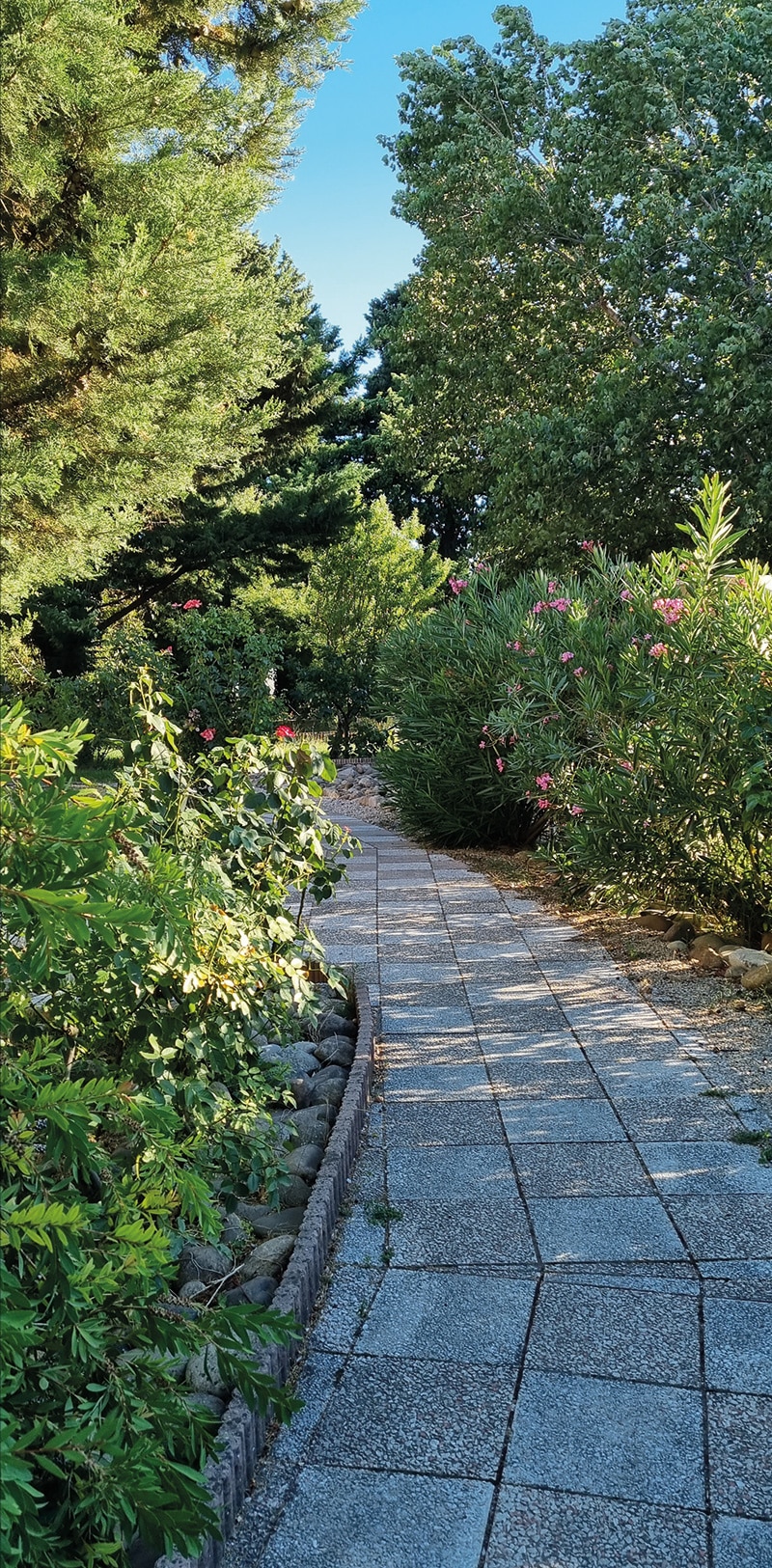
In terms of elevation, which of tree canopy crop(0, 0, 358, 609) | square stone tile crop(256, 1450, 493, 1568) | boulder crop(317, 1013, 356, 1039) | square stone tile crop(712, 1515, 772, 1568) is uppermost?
tree canopy crop(0, 0, 358, 609)

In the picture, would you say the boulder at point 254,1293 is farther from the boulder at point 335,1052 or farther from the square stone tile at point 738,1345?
the boulder at point 335,1052

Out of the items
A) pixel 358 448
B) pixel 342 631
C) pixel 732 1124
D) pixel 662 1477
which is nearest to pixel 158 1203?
pixel 662 1477

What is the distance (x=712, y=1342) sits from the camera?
7.34ft

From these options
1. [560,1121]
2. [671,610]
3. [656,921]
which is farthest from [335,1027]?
[671,610]

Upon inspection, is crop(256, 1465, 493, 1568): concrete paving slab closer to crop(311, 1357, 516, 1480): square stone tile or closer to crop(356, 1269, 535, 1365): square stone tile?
crop(311, 1357, 516, 1480): square stone tile

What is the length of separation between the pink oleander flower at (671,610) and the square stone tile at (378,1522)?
13.6 feet

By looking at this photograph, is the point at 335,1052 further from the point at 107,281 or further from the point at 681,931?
the point at 107,281

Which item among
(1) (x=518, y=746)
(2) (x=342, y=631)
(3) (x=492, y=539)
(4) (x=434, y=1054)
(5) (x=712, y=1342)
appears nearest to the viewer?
(5) (x=712, y=1342)

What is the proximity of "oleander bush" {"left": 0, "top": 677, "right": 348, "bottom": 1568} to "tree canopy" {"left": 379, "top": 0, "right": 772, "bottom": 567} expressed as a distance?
480 inches

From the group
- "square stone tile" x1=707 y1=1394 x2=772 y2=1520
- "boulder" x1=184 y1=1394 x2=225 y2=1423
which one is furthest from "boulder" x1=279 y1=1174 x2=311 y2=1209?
"square stone tile" x1=707 y1=1394 x2=772 y2=1520

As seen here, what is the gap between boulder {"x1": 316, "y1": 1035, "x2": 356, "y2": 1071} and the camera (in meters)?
3.79

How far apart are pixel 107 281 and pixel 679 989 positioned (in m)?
9.02

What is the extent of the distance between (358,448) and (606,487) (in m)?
12.9

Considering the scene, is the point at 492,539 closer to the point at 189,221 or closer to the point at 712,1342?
the point at 189,221
